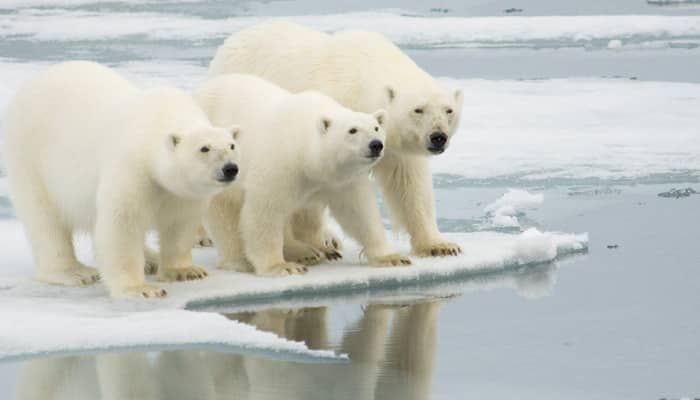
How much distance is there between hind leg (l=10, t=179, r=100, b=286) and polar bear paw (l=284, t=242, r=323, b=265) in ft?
3.35

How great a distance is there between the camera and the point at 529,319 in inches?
243

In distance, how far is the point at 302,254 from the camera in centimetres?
747

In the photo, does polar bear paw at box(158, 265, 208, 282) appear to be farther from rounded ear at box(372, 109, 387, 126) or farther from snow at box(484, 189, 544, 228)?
snow at box(484, 189, 544, 228)

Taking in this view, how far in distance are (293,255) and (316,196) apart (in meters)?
0.52

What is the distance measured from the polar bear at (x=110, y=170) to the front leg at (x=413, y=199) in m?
1.24

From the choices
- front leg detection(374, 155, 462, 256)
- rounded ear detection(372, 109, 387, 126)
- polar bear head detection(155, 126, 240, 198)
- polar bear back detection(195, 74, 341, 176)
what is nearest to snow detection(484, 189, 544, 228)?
front leg detection(374, 155, 462, 256)

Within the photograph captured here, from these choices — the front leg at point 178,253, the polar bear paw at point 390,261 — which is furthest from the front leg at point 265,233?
the polar bear paw at point 390,261

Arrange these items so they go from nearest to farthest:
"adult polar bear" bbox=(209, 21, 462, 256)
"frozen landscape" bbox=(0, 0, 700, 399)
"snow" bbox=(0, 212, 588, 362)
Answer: "frozen landscape" bbox=(0, 0, 700, 399)
"snow" bbox=(0, 212, 588, 362)
"adult polar bear" bbox=(209, 21, 462, 256)

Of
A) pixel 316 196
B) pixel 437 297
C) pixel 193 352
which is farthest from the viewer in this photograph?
pixel 316 196

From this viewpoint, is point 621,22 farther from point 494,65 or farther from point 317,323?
point 317,323

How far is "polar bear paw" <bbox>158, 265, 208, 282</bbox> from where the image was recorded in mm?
6871

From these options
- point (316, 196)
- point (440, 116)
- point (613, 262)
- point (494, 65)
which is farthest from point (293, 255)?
point (494, 65)

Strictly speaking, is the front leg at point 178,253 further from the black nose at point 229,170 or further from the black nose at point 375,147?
the black nose at point 375,147

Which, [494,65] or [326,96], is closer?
[326,96]
